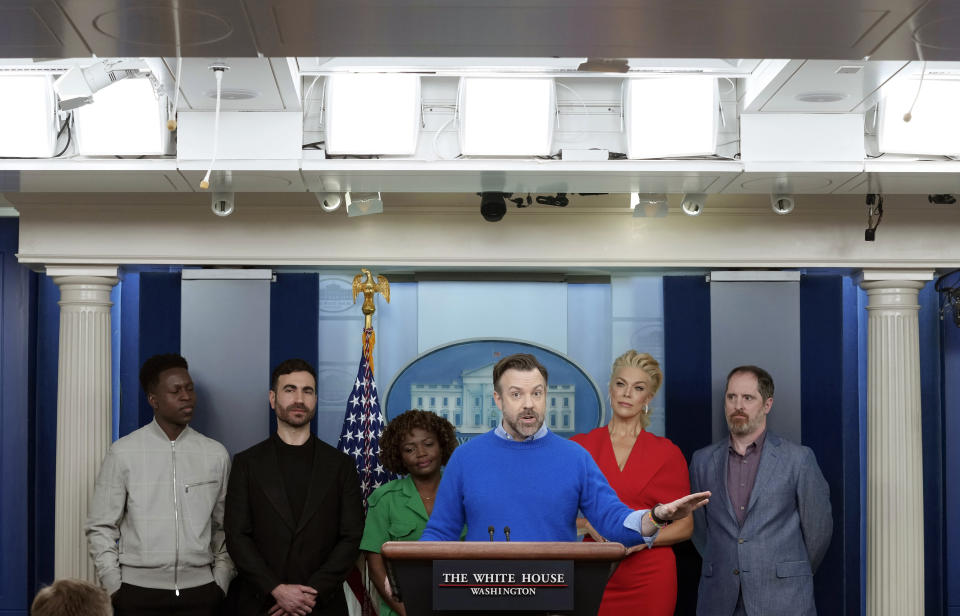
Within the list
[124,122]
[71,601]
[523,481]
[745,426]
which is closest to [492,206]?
[745,426]

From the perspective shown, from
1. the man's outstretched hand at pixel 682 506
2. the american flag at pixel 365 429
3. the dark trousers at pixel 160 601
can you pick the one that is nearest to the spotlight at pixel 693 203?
the american flag at pixel 365 429

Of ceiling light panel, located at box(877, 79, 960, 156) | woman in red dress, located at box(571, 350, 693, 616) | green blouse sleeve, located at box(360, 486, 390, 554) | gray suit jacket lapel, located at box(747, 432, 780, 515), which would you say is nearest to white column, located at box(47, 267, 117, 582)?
green blouse sleeve, located at box(360, 486, 390, 554)

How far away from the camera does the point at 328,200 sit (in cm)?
521

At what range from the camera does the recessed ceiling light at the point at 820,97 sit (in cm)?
450

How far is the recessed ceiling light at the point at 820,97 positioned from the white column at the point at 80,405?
3.29 meters

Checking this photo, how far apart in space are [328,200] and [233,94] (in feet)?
2.78

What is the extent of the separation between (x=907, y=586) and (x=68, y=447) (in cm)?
408

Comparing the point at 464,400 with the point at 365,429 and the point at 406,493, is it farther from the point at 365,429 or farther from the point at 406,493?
the point at 406,493

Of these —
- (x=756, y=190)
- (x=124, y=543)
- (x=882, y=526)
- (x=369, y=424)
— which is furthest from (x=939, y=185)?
(x=124, y=543)

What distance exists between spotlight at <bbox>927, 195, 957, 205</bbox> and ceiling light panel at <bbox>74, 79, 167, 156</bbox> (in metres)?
3.52

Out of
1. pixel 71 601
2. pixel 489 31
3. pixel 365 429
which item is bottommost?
pixel 71 601

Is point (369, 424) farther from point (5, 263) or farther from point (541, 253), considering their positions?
point (5, 263)

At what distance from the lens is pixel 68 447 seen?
18.3 ft

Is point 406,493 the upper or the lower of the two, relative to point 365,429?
lower
